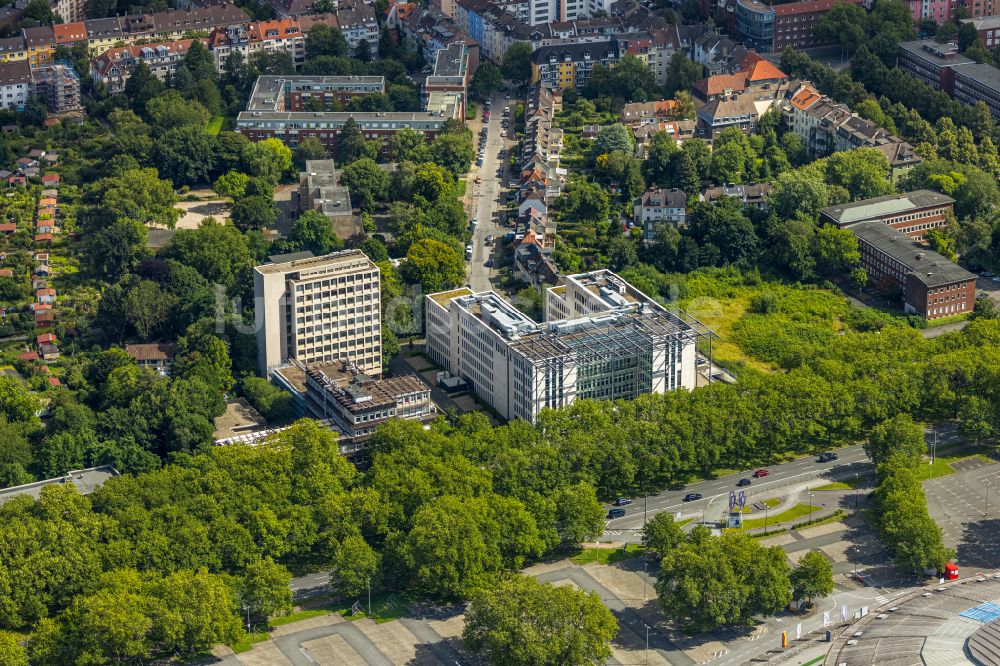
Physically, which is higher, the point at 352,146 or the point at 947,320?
the point at 352,146

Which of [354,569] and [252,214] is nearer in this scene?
[354,569]

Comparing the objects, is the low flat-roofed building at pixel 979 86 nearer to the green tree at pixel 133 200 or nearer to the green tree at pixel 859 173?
the green tree at pixel 859 173

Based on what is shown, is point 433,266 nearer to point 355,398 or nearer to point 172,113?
point 355,398

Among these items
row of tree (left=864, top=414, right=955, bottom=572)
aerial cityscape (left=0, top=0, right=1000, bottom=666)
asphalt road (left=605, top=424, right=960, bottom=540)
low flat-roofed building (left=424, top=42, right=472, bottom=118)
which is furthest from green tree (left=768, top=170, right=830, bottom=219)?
low flat-roofed building (left=424, top=42, right=472, bottom=118)

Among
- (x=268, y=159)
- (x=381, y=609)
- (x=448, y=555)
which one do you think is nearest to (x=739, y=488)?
(x=448, y=555)

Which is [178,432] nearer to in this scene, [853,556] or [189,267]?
[189,267]
